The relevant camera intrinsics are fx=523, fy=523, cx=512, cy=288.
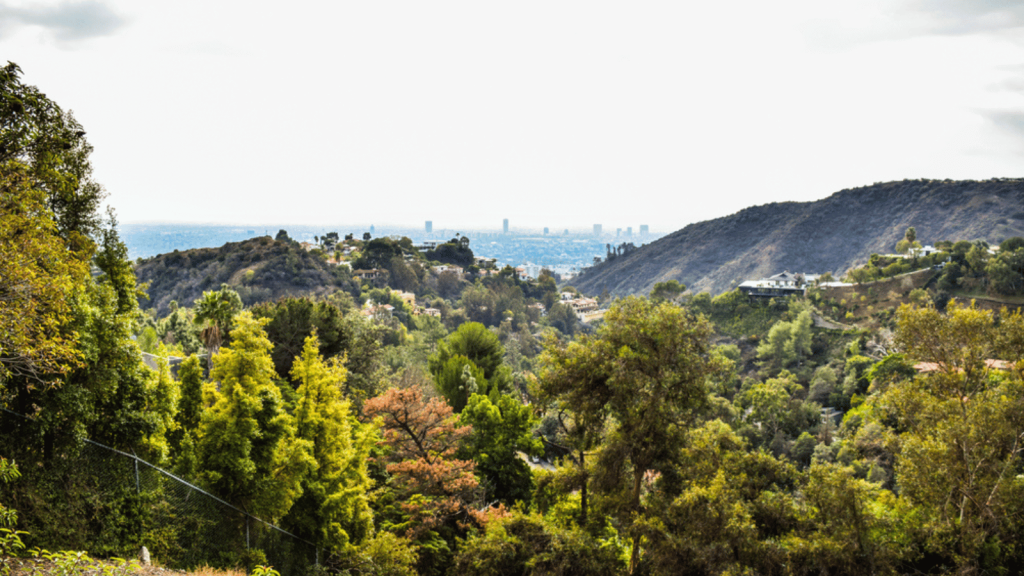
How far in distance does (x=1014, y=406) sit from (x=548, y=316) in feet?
238

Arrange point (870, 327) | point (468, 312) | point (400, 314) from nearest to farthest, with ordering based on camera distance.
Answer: point (870, 327)
point (400, 314)
point (468, 312)

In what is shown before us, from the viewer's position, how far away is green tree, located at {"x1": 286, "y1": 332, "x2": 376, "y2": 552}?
10.8m

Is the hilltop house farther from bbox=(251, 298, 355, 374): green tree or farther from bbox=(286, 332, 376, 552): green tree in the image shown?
bbox=(286, 332, 376, 552): green tree

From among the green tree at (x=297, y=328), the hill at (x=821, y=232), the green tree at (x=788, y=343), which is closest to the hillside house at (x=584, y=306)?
the hill at (x=821, y=232)

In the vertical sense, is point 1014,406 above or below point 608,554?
above

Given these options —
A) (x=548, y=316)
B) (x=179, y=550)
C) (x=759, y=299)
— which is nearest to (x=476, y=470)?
(x=179, y=550)

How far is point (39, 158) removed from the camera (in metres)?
7.68

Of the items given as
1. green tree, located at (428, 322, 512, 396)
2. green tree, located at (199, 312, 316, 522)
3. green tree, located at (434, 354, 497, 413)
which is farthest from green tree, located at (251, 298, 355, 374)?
green tree, located at (199, 312, 316, 522)

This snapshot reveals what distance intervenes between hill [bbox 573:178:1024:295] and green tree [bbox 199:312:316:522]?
403 feet

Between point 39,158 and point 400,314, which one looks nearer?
point 39,158

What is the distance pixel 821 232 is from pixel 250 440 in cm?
14348

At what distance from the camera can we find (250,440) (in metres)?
9.25

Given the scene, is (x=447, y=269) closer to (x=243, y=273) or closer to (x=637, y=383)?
(x=243, y=273)

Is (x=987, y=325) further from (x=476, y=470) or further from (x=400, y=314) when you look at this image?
(x=400, y=314)
